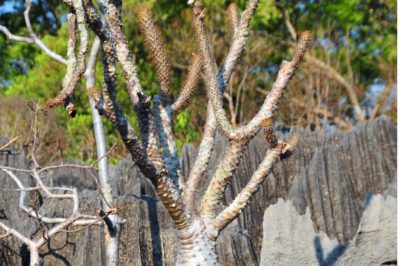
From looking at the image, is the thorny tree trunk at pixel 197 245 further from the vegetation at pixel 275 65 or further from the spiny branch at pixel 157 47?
the vegetation at pixel 275 65

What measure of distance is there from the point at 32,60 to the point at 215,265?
16991 millimetres

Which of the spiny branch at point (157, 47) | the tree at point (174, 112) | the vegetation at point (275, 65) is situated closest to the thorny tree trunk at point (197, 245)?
the tree at point (174, 112)

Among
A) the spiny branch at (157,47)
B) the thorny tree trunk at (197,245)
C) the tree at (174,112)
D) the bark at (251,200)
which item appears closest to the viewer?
the tree at (174,112)

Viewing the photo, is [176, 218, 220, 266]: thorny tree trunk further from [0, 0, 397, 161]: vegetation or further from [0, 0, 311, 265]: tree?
[0, 0, 397, 161]: vegetation

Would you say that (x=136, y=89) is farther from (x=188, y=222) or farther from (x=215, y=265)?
(x=215, y=265)

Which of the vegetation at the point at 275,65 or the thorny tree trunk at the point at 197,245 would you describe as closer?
the thorny tree trunk at the point at 197,245

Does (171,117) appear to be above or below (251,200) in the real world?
below

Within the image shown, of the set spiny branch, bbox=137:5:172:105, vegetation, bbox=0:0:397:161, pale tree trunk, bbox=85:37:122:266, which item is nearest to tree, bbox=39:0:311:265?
spiny branch, bbox=137:5:172:105

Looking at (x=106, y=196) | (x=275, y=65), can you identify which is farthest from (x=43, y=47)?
(x=275, y=65)

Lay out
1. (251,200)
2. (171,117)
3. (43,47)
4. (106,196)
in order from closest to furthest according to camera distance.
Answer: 1. (171,117)
2. (106,196)
3. (43,47)
4. (251,200)

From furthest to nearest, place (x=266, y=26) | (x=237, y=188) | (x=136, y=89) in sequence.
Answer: (x=266, y=26) → (x=237, y=188) → (x=136, y=89)

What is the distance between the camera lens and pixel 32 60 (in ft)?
65.9

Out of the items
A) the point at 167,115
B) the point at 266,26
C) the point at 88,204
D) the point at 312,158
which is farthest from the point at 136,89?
the point at 266,26

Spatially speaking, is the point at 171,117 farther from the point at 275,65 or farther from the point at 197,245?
the point at 275,65
